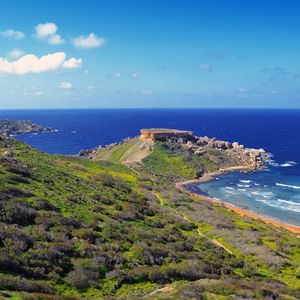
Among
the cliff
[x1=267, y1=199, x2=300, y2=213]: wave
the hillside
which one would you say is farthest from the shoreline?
the hillside

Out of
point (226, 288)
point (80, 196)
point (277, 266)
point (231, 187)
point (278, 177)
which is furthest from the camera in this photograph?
point (278, 177)

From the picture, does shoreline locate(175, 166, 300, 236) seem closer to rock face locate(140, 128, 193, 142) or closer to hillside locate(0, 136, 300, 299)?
hillside locate(0, 136, 300, 299)

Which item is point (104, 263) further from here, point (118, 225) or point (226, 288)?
point (118, 225)

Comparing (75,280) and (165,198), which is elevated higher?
(75,280)

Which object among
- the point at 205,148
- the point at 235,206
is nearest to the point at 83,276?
the point at 235,206

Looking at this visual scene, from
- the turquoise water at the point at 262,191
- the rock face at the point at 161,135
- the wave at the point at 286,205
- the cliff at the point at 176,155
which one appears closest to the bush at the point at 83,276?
the turquoise water at the point at 262,191

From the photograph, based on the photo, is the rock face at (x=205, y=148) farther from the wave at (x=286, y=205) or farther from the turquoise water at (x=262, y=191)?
the wave at (x=286, y=205)

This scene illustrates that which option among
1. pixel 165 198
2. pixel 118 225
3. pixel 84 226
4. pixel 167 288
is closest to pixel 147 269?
pixel 167 288

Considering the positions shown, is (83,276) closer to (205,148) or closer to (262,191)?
(262,191)
